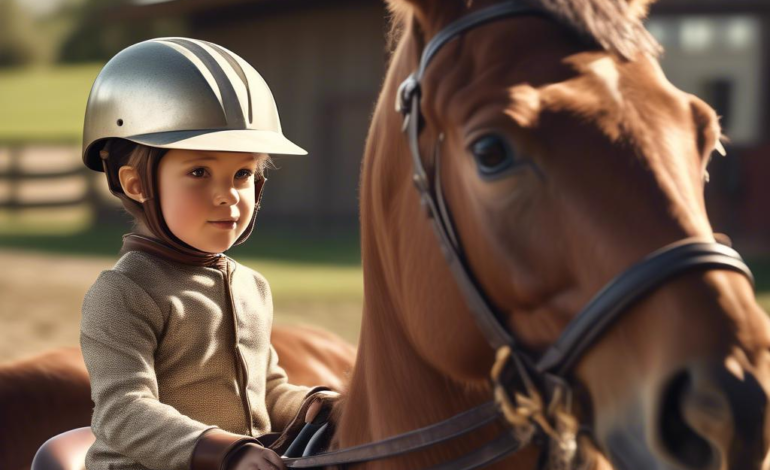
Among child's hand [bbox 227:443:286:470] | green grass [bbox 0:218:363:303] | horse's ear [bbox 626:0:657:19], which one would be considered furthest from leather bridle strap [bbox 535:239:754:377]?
green grass [bbox 0:218:363:303]

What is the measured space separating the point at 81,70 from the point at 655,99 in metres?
54.1

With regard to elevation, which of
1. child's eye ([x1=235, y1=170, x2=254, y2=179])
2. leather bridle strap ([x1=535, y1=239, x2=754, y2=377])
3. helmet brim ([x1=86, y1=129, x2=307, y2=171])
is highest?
helmet brim ([x1=86, y1=129, x2=307, y2=171])

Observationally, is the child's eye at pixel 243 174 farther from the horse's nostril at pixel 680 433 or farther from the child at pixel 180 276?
the horse's nostril at pixel 680 433

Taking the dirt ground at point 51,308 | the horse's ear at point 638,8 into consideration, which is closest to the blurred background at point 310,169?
the dirt ground at point 51,308

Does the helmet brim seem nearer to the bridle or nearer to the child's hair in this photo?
the child's hair

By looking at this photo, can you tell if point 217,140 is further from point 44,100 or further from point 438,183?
point 44,100

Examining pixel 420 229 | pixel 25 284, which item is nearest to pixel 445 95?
pixel 420 229

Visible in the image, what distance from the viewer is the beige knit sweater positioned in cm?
208

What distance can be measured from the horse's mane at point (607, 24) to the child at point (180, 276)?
0.86 m

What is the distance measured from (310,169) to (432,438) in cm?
1616

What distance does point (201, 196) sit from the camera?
2264mm

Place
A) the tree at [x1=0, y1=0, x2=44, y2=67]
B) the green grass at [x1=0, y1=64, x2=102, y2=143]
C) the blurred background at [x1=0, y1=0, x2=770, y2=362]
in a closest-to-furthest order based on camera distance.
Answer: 1. the blurred background at [x1=0, y1=0, x2=770, y2=362]
2. the green grass at [x1=0, y1=64, x2=102, y2=143]
3. the tree at [x1=0, y1=0, x2=44, y2=67]

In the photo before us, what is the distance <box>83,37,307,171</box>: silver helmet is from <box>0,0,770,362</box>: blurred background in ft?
20.6

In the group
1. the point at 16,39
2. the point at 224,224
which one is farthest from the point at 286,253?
the point at 16,39
